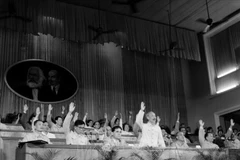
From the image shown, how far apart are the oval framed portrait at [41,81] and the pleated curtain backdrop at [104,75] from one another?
17cm

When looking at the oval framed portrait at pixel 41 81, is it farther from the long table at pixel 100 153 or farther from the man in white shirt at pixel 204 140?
the long table at pixel 100 153

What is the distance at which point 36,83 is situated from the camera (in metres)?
11.2

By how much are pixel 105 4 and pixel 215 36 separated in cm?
462

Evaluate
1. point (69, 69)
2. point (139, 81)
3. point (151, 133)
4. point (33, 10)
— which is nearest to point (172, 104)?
point (139, 81)

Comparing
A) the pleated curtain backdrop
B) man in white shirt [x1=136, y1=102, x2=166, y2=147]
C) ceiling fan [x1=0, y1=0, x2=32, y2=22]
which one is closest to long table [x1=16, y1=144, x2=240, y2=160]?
man in white shirt [x1=136, y1=102, x2=166, y2=147]

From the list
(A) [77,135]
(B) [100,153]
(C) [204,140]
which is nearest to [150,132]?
(A) [77,135]

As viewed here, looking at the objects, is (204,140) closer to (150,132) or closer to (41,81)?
(150,132)

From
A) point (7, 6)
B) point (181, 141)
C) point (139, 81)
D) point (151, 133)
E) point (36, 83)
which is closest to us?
point (151, 133)

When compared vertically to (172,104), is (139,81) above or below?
above

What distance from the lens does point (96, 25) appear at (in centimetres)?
1122

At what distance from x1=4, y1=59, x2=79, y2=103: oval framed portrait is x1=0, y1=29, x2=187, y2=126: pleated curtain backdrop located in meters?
0.17

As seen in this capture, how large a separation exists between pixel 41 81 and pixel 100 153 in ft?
22.7

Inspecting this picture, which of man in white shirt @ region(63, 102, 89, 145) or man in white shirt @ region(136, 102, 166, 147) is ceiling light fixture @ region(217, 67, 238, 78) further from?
man in white shirt @ region(63, 102, 89, 145)

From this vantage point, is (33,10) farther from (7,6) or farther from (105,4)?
(105,4)
